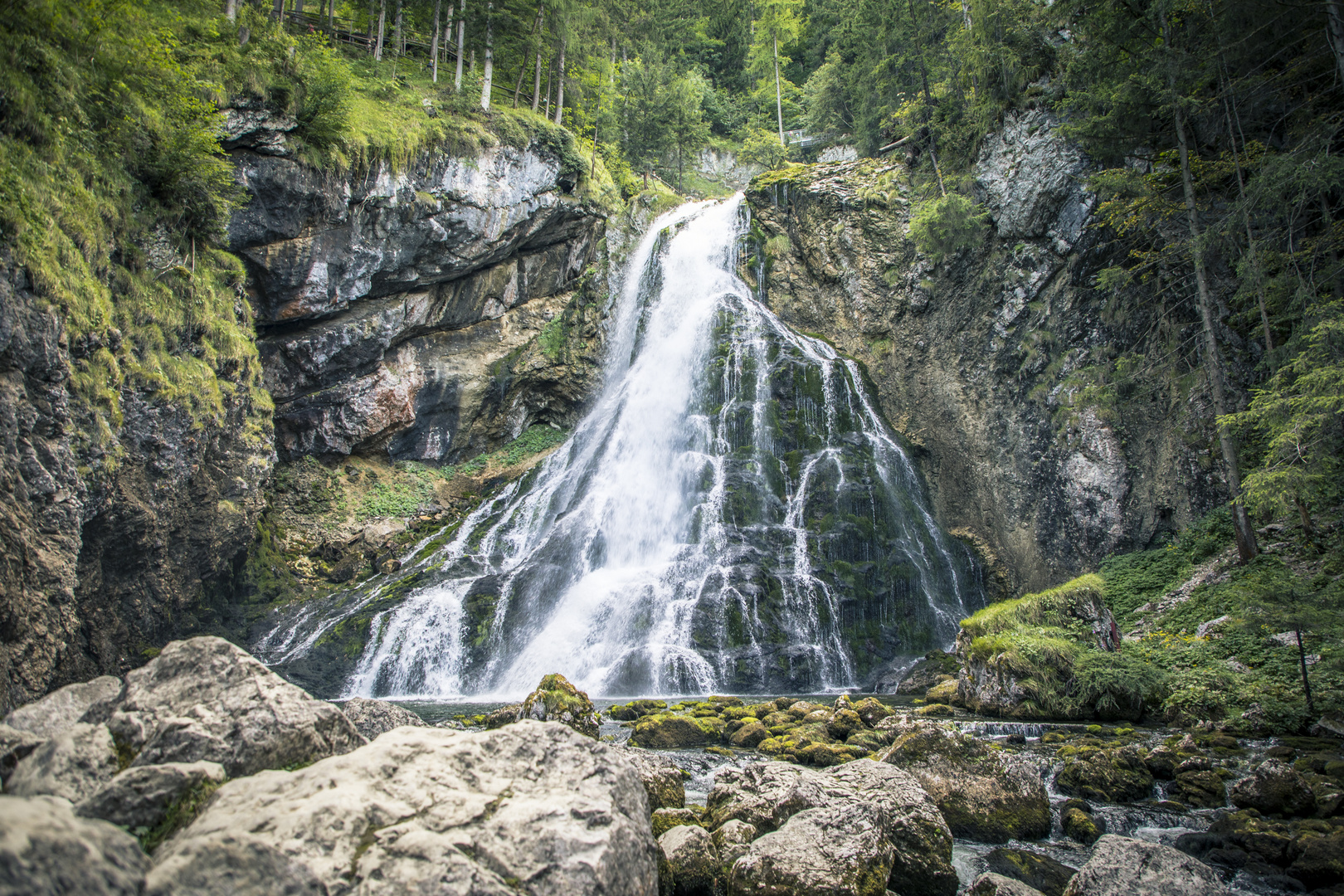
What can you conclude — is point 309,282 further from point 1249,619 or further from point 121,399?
point 1249,619

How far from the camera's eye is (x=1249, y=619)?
23.7 feet

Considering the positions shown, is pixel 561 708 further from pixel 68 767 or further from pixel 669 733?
pixel 68 767

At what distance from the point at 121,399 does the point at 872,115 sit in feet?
87.0

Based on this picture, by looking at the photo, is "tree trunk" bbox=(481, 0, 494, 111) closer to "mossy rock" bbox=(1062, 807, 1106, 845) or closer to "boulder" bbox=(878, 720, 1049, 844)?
"boulder" bbox=(878, 720, 1049, 844)

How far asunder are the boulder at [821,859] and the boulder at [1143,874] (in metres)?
1.21

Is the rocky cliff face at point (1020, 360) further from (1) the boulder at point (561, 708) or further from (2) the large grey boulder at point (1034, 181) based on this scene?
(1) the boulder at point (561, 708)

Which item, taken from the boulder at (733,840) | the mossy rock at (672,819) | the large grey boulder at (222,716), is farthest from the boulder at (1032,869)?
the large grey boulder at (222,716)

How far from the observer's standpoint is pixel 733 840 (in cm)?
482

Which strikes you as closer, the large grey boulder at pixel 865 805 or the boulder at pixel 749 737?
the large grey boulder at pixel 865 805

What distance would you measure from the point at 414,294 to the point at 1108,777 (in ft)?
70.1

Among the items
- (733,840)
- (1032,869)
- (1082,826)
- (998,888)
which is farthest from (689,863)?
(1082,826)

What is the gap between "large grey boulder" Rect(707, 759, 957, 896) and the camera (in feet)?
15.4

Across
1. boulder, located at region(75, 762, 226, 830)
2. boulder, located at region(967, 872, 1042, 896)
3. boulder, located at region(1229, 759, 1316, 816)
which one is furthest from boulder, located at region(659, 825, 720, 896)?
boulder, located at region(1229, 759, 1316, 816)

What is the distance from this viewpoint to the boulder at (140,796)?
2.68 m
